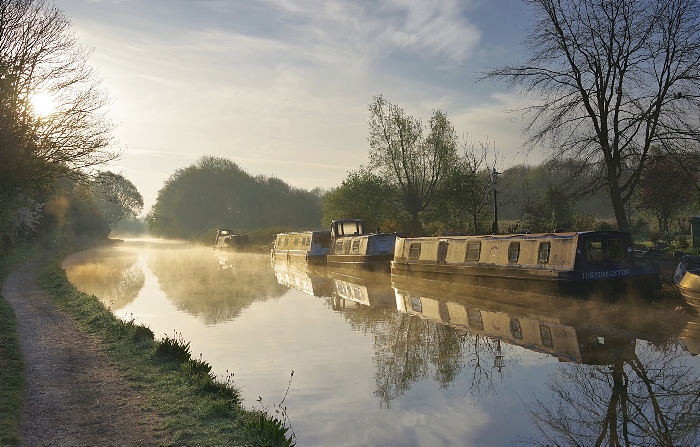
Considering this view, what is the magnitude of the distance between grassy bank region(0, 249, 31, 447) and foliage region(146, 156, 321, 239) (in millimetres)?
78744

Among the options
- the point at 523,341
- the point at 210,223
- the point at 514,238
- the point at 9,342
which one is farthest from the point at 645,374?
the point at 210,223

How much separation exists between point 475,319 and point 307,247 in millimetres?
22642

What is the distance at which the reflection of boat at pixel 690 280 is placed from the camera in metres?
13.1

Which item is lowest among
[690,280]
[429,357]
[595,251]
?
[429,357]

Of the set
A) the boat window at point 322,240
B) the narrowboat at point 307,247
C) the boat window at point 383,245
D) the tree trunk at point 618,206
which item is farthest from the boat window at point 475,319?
the boat window at point 322,240

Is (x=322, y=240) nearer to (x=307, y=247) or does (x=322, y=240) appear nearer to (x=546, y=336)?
(x=307, y=247)

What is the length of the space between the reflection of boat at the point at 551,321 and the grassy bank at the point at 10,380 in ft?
30.1

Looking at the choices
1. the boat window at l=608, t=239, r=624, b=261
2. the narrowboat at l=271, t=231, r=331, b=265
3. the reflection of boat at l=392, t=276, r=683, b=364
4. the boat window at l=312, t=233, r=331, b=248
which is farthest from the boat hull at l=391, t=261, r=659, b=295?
the boat window at l=312, t=233, r=331, b=248

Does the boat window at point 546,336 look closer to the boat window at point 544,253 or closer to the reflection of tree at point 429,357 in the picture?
the reflection of tree at point 429,357

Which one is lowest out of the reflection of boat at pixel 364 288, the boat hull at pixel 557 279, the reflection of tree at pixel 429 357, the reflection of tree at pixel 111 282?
the reflection of tree at pixel 111 282

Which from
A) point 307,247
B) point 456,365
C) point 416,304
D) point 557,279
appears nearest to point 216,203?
point 307,247

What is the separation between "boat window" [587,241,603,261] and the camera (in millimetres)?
16500

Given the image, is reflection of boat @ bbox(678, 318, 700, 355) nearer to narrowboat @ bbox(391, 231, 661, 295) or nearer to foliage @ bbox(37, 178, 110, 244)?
narrowboat @ bbox(391, 231, 661, 295)

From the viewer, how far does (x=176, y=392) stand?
336 inches
